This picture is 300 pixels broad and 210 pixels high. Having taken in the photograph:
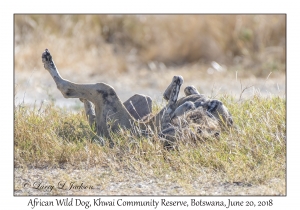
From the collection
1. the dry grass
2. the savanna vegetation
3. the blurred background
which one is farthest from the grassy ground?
the dry grass

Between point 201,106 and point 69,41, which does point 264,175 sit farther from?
point 69,41

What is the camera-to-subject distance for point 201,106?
6793mm

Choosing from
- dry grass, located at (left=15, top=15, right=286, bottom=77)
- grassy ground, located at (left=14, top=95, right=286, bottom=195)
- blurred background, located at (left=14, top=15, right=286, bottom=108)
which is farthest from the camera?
dry grass, located at (left=15, top=15, right=286, bottom=77)

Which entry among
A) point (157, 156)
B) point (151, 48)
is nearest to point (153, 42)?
point (151, 48)

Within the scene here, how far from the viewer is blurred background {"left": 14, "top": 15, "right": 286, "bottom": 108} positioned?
48.4 ft

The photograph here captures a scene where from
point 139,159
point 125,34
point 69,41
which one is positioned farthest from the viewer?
point 125,34

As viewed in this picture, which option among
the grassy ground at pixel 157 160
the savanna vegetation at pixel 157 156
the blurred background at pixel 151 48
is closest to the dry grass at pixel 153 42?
the blurred background at pixel 151 48

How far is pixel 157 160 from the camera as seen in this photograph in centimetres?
629

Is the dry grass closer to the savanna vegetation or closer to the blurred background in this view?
the blurred background

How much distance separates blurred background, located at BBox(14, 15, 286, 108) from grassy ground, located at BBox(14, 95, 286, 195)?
276 inches

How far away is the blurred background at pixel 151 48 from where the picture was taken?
1474cm

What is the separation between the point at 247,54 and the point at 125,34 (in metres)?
3.82

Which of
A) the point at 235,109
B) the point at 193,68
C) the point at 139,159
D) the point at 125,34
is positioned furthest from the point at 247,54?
the point at 139,159

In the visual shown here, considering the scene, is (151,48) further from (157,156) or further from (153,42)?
(157,156)
